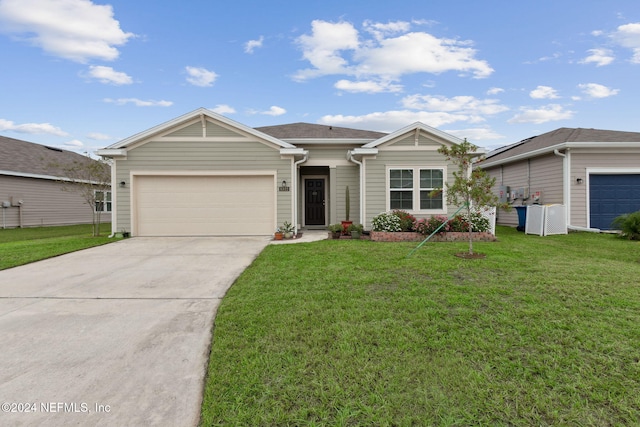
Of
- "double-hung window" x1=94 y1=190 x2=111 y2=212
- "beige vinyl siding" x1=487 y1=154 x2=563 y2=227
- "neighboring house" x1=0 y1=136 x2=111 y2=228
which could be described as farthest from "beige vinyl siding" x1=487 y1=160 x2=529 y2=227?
"neighboring house" x1=0 y1=136 x2=111 y2=228

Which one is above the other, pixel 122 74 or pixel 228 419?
pixel 122 74

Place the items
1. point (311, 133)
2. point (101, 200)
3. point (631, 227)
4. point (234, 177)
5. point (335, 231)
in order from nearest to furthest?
point (631, 227) → point (335, 231) → point (234, 177) → point (101, 200) → point (311, 133)

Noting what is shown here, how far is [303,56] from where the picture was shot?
14.4m

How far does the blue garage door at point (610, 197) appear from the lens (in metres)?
10.3

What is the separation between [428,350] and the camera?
8.08ft

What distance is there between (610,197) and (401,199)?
7197 millimetres

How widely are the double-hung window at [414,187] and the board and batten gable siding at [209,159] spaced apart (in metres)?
3.39

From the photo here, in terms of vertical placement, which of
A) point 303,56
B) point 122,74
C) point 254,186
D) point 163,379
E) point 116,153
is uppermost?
point 303,56

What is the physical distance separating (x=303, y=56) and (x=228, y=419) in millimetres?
15285

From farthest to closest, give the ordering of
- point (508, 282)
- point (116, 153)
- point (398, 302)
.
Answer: point (116, 153), point (508, 282), point (398, 302)

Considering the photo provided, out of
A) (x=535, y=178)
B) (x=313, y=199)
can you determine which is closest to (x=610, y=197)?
(x=535, y=178)

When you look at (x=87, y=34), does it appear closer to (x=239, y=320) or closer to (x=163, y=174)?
(x=163, y=174)

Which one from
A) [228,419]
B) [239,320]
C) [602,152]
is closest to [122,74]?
[239,320]

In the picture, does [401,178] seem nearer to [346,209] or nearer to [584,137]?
[346,209]
